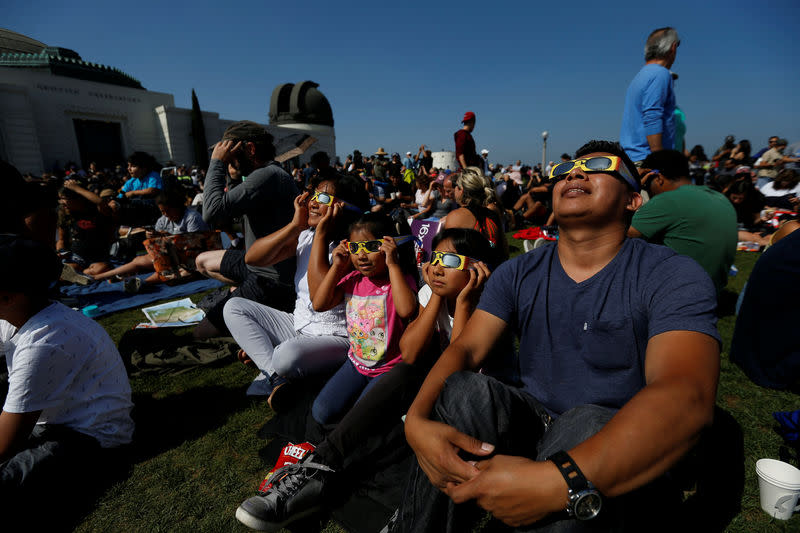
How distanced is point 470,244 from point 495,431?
1410mm

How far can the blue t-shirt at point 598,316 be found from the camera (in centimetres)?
155

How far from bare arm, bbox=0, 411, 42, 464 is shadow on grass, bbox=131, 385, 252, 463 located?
0.79 m

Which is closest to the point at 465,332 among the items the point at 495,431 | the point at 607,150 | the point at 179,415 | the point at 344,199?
the point at 495,431

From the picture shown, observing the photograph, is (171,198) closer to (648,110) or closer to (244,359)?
(244,359)

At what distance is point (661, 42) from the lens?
4.15 metres

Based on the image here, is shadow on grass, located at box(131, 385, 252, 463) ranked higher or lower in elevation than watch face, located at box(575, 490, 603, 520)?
lower

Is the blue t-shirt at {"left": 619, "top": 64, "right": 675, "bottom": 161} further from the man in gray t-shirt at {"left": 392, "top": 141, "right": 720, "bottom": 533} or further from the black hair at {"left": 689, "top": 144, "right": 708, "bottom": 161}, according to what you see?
the black hair at {"left": 689, "top": 144, "right": 708, "bottom": 161}

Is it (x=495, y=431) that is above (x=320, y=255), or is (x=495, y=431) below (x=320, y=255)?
below

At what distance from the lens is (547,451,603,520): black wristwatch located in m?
1.21

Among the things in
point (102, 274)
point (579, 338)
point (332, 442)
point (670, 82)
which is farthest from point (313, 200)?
point (102, 274)

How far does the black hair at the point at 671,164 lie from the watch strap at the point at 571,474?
3940 mm

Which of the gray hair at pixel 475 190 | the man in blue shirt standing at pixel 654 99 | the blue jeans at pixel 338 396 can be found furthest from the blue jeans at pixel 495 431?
the man in blue shirt standing at pixel 654 99

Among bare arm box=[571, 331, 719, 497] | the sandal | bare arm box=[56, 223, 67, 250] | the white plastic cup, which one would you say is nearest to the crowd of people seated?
bare arm box=[571, 331, 719, 497]

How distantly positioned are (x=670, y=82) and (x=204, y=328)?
239 inches
